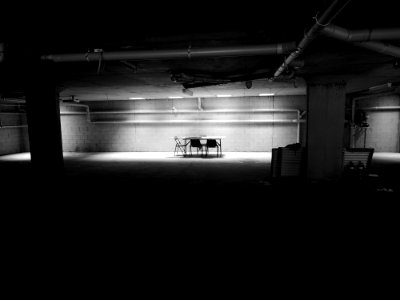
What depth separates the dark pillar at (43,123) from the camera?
5312 mm

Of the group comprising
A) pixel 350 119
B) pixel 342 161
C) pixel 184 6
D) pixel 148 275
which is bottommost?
pixel 148 275

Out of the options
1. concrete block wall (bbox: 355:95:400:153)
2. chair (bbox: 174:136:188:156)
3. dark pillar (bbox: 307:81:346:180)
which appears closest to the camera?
dark pillar (bbox: 307:81:346:180)

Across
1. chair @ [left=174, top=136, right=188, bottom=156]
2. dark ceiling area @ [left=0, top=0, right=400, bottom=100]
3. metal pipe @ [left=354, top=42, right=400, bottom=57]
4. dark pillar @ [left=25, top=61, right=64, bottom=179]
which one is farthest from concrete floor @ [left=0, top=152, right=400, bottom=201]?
chair @ [left=174, top=136, right=188, bottom=156]

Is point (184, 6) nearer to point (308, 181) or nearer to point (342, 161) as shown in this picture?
point (308, 181)

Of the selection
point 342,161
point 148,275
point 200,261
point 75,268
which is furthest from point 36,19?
point 342,161

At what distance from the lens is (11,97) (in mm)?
9469

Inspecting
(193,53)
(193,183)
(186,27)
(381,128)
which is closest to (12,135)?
(193,183)

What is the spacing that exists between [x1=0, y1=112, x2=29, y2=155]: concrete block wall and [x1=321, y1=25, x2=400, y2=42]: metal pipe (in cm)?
1439

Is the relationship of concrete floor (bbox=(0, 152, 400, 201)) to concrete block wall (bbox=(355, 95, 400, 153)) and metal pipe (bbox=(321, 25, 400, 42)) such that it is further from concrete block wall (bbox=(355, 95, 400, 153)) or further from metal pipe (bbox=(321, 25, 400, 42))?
concrete block wall (bbox=(355, 95, 400, 153))

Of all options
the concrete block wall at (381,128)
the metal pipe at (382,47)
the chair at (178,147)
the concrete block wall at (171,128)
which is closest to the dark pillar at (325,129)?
the metal pipe at (382,47)

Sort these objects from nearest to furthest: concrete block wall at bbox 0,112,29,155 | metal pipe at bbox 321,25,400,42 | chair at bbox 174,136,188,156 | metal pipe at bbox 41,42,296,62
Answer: metal pipe at bbox 321,25,400,42 → metal pipe at bbox 41,42,296,62 → chair at bbox 174,136,188,156 → concrete block wall at bbox 0,112,29,155

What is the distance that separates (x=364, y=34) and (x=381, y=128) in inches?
415

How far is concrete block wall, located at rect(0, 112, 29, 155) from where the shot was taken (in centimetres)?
1252

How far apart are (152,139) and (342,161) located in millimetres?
9021
